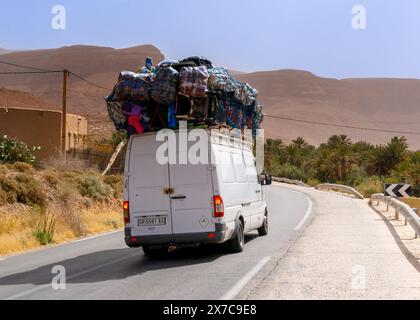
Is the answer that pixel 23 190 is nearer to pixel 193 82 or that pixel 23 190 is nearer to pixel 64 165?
pixel 64 165

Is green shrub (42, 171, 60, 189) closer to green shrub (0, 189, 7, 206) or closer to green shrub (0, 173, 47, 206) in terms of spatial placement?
green shrub (0, 173, 47, 206)

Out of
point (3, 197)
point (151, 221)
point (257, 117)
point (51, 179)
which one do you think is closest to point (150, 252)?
point (151, 221)

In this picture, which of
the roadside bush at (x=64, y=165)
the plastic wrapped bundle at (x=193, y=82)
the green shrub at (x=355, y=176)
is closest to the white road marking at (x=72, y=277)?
the plastic wrapped bundle at (x=193, y=82)

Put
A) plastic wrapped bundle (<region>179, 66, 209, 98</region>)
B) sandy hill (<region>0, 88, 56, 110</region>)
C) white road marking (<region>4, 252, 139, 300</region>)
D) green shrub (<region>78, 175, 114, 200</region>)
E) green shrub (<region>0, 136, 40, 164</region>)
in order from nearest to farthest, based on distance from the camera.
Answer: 1. white road marking (<region>4, 252, 139, 300</region>)
2. plastic wrapped bundle (<region>179, 66, 209, 98</region>)
3. green shrub (<region>78, 175, 114, 200</region>)
4. green shrub (<region>0, 136, 40, 164</region>)
5. sandy hill (<region>0, 88, 56, 110</region>)

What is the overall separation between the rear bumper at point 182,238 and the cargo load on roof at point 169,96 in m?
2.14

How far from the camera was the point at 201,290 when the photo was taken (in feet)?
30.2

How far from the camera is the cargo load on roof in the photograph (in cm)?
1217

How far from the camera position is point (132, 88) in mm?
12266

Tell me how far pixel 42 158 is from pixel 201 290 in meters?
37.7

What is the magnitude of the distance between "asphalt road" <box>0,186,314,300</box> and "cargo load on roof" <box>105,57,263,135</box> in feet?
9.27

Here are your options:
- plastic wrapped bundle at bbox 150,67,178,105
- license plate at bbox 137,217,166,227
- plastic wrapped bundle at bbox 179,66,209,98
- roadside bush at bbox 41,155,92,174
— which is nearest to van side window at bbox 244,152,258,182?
license plate at bbox 137,217,166,227
